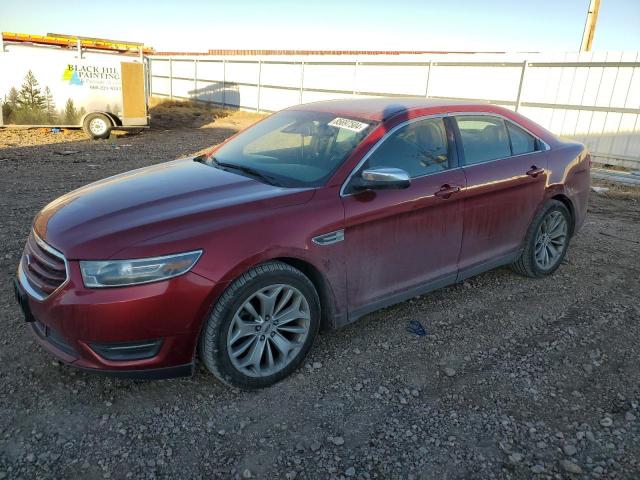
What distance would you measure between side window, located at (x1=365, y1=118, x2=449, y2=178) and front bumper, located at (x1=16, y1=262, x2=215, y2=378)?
1.46 meters

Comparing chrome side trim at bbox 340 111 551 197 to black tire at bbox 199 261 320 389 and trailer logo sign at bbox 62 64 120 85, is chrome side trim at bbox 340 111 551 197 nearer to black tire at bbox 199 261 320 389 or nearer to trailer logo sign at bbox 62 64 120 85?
black tire at bbox 199 261 320 389

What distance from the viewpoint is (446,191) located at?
3543 mm

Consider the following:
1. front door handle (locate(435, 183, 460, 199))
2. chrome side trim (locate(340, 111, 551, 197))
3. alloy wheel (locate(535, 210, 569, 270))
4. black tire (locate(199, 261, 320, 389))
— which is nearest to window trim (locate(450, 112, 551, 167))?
chrome side trim (locate(340, 111, 551, 197))

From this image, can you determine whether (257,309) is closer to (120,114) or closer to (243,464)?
(243,464)

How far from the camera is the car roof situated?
3.59 m

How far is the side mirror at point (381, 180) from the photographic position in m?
3.05

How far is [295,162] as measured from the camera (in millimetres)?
3482

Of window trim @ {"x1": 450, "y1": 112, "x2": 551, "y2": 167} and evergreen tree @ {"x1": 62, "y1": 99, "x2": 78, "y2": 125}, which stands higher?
window trim @ {"x1": 450, "y1": 112, "x2": 551, "y2": 167}

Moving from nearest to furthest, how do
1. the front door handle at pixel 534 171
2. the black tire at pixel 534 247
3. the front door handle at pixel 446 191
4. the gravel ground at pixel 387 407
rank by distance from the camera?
the gravel ground at pixel 387 407 → the front door handle at pixel 446 191 → the front door handle at pixel 534 171 → the black tire at pixel 534 247

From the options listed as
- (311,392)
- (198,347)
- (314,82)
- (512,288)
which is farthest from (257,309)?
(314,82)

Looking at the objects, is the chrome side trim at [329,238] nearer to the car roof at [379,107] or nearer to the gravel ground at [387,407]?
the gravel ground at [387,407]

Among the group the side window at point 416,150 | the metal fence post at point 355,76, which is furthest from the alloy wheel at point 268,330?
the metal fence post at point 355,76

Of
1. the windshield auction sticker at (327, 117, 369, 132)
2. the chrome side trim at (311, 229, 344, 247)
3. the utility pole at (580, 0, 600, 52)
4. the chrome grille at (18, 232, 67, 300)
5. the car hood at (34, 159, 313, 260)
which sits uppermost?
the utility pole at (580, 0, 600, 52)

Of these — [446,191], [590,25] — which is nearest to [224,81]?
[590,25]
